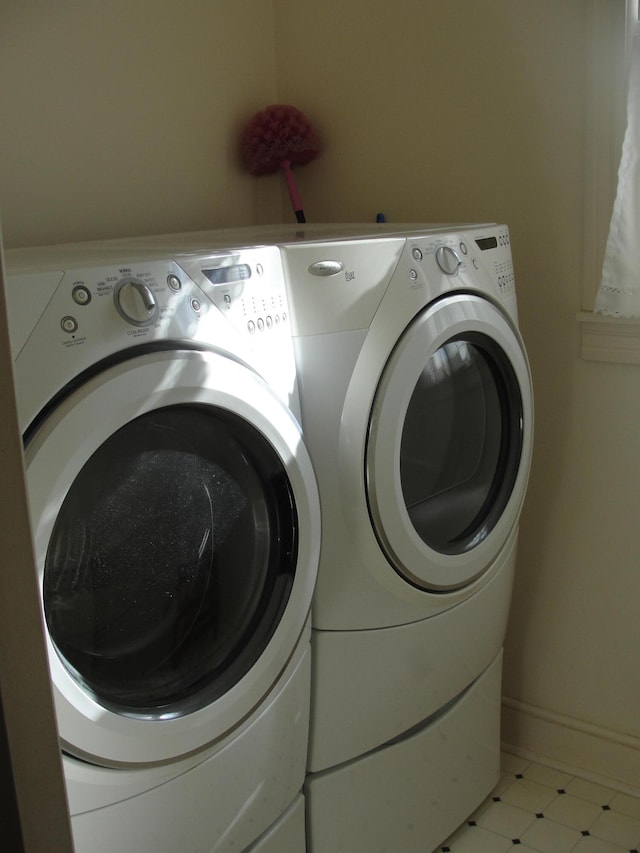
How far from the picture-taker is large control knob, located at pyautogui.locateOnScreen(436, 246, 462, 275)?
1.40m

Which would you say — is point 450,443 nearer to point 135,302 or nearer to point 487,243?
point 487,243

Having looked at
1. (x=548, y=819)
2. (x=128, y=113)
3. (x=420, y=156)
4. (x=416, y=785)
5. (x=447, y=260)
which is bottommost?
(x=548, y=819)

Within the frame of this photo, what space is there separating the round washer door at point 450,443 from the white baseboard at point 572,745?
0.58 metres

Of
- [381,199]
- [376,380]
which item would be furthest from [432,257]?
[381,199]

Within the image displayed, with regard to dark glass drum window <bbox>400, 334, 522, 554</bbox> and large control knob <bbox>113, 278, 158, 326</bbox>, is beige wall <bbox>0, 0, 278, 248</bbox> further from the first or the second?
dark glass drum window <bbox>400, 334, 522, 554</bbox>

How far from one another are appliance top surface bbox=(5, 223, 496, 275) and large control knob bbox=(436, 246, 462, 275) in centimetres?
4

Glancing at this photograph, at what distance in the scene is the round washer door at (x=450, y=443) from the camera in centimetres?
131

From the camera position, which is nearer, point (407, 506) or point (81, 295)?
point (81, 295)

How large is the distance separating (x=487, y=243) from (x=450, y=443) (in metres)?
0.34

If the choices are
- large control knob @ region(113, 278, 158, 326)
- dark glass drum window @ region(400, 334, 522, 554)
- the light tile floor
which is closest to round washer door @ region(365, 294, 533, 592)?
dark glass drum window @ region(400, 334, 522, 554)

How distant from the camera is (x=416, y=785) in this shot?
1.56 metres

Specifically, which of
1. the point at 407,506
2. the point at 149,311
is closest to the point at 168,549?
the point at 149,311

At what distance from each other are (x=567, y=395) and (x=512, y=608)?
0.50 metres

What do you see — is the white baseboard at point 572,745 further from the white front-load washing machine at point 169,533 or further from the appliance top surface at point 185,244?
the appliance top surface at point 185,244
